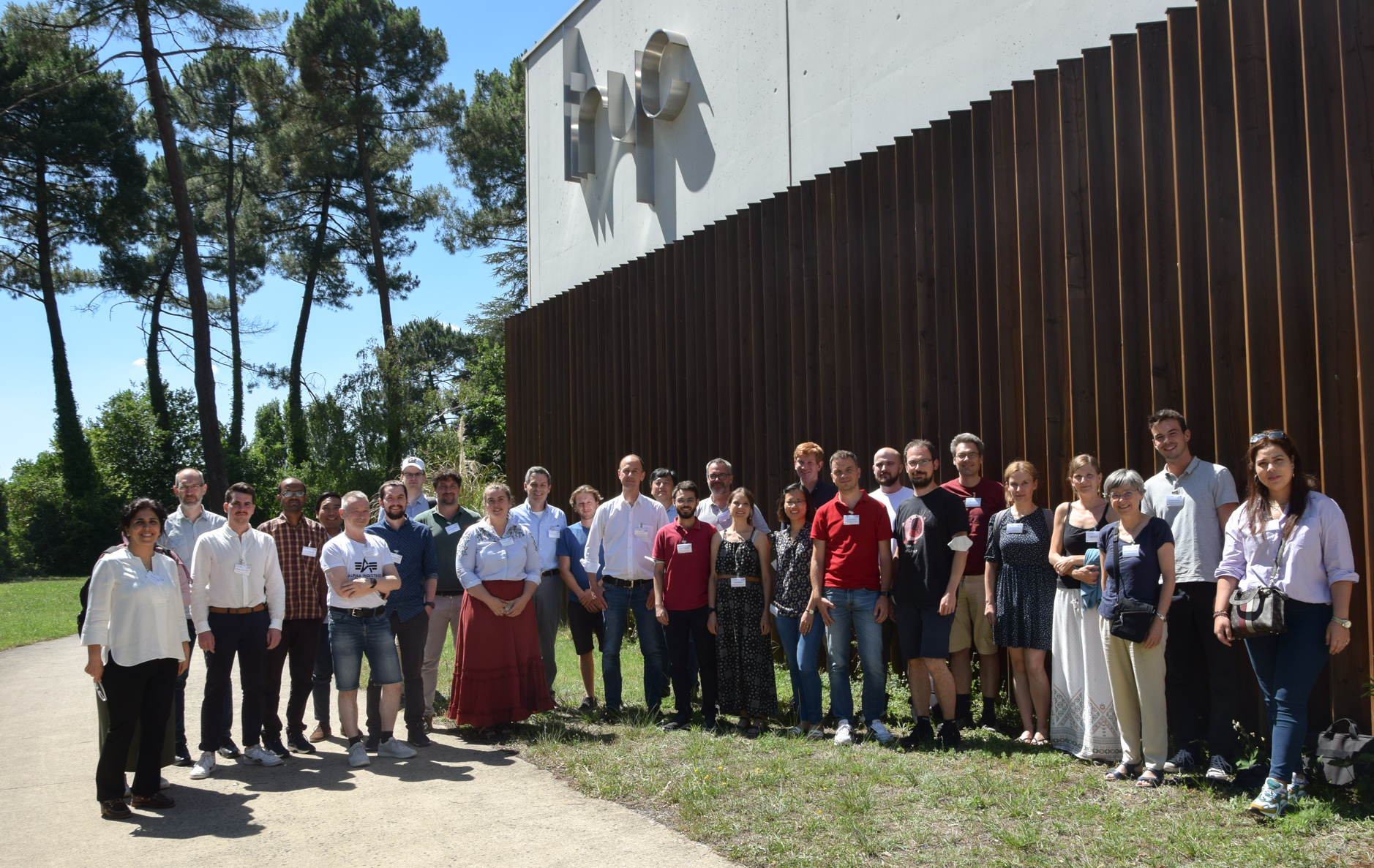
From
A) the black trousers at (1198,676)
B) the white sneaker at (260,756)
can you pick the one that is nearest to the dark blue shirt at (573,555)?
the white sneaker at (260,756)

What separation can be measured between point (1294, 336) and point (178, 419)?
1301 inches

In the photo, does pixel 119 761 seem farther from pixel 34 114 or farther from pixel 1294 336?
pixel 34 114

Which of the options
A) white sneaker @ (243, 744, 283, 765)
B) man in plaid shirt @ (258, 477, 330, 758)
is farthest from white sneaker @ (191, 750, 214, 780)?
man in plaid shirt @ (258, 477, 330, 758)

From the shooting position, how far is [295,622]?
20.9 ft

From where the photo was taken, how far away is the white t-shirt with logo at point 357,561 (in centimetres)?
597

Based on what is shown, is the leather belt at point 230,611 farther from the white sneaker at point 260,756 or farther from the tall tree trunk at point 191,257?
the tall tree trunk at point 191,257

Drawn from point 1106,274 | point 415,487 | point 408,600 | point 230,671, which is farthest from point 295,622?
point 1106,274

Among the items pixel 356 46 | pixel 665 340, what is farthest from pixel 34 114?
pixel 665 340

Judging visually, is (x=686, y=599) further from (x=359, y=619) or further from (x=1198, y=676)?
(x=1198, y=676)

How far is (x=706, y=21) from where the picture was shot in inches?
481

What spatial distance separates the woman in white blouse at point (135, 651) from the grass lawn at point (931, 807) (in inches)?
79.3

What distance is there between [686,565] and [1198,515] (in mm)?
3024

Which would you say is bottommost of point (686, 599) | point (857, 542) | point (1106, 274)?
point (686, 599)

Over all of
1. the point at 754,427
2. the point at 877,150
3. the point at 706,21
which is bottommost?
the point at 754,427
